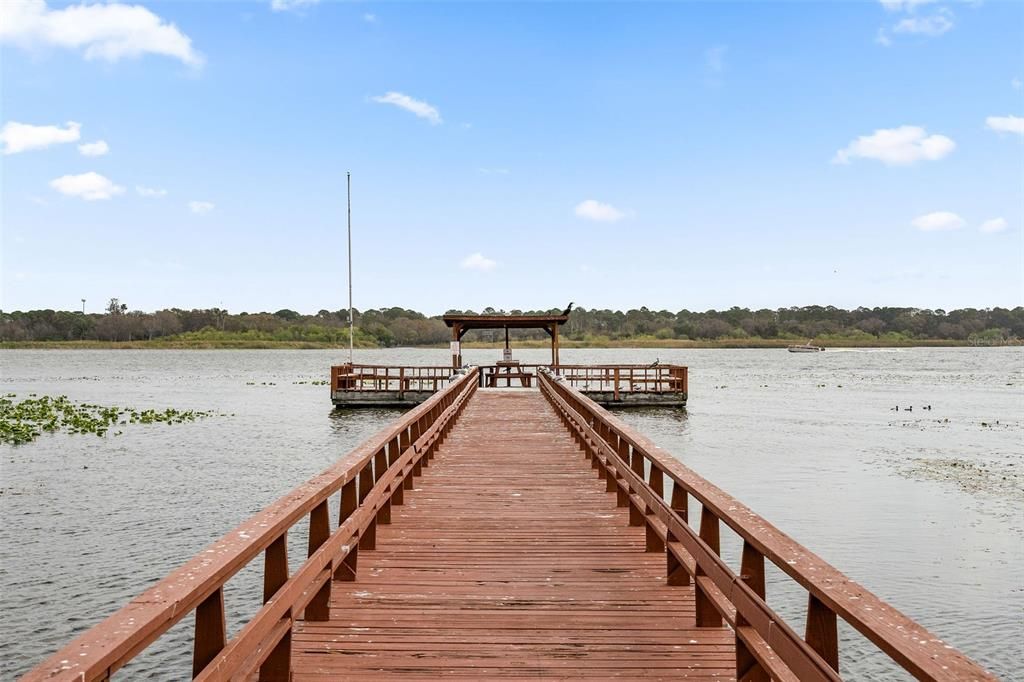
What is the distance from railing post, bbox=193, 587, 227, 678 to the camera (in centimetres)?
266

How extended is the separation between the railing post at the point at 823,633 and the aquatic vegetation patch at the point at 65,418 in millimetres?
28763

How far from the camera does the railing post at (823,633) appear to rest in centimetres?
270

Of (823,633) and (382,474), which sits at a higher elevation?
(823,633)

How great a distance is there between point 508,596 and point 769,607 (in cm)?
227

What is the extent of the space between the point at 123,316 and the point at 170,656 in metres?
211

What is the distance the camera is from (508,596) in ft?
17.1

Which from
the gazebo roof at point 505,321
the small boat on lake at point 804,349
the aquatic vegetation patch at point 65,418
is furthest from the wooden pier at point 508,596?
the small boat on lake at point 804,349

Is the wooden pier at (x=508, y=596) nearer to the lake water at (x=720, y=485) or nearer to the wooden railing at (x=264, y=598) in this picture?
the wooden railing at (x=264, y=598)

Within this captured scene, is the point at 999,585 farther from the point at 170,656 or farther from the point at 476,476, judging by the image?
the point at 170,656

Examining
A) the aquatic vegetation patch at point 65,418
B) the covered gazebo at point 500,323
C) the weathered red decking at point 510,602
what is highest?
the covered gazebo at point 500,323

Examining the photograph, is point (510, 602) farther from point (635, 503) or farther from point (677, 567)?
point (635, 503)

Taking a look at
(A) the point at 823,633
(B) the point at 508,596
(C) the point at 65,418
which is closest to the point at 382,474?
(B) the point at 508,596

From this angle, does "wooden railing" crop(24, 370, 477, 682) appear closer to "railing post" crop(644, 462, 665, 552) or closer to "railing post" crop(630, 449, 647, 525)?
"railing post" crop(644, 462, 665, 552)

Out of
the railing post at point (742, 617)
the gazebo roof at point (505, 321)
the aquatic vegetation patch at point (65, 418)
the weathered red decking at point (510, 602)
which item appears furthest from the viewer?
the gazebo roof at point (505, 321)
